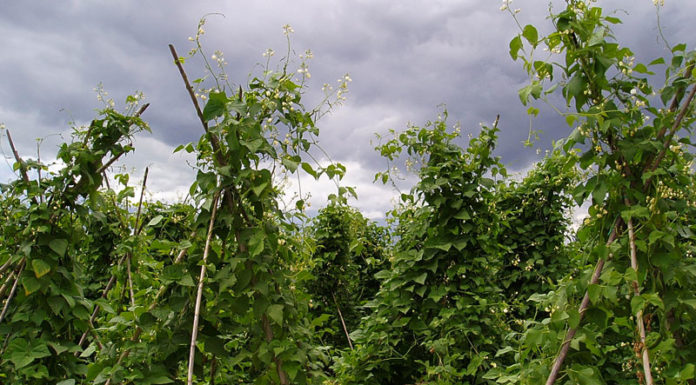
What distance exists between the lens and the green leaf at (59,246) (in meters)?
2.65

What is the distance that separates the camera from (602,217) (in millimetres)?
2025

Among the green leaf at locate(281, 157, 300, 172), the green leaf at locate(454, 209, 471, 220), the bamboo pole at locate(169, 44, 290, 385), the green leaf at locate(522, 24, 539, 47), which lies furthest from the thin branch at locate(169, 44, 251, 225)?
the green leaf at locate(454, 209, 471, 220)

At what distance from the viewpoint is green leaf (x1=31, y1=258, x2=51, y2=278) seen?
257 cm

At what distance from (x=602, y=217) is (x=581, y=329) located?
480 millimetres

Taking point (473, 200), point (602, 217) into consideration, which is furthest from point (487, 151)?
point (602, 217)

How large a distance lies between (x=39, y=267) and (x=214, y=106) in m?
1.44

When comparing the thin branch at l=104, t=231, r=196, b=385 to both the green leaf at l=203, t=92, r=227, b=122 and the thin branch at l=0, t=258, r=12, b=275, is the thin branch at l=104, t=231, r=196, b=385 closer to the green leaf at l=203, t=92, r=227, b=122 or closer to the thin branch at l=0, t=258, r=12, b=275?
the green leaf at l=203, t=92, r=227, b=122

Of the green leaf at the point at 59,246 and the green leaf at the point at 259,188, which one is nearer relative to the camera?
the green leaf at the point at 259,188

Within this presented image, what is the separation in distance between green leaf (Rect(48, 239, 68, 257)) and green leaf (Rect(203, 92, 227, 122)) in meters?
1.32

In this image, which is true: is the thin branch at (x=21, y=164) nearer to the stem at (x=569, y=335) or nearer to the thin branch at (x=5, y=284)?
the thin branch at (x=5, y=284)

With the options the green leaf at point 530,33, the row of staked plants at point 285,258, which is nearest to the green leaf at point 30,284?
the row of staked plants at point 285,258

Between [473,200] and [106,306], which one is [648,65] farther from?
[106,306]

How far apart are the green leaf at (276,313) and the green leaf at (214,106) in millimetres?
844

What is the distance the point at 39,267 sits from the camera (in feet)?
8.47
